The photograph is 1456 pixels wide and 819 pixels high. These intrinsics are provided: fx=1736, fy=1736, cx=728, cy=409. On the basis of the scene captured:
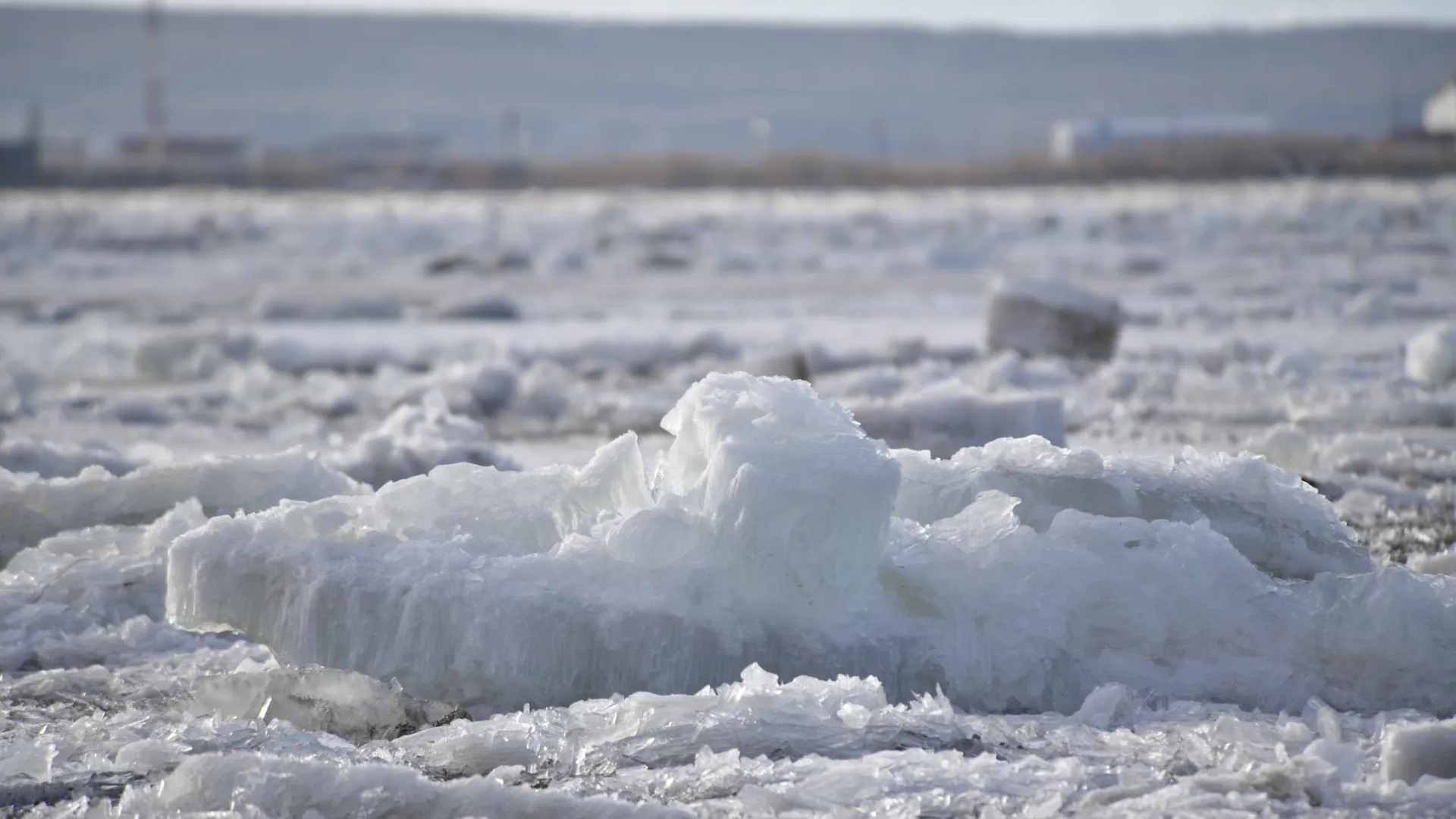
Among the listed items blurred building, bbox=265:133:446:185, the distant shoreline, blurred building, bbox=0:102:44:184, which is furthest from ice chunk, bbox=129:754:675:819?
blurred building, bbox=0:102:44:184

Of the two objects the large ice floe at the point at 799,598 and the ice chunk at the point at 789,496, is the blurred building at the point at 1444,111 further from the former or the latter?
the ice chunk at the point at 789,496

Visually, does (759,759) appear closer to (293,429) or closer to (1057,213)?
(293,429)

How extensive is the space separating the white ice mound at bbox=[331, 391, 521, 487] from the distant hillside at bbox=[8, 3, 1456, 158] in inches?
3431

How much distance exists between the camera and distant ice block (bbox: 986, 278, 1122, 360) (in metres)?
9.41

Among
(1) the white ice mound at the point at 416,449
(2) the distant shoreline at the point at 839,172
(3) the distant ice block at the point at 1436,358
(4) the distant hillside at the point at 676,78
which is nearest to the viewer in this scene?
(1) the white ice mound at the point at 416,449

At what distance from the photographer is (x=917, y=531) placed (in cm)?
354

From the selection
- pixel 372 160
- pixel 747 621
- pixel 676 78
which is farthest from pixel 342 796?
pixel 676 78

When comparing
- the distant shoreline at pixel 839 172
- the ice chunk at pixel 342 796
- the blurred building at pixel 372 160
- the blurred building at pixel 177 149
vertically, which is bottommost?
the blurred building at pixel 177 149

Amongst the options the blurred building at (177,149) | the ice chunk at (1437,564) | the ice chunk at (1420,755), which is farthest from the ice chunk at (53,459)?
the blurred building at (177,149)

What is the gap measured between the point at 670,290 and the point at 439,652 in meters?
12.6

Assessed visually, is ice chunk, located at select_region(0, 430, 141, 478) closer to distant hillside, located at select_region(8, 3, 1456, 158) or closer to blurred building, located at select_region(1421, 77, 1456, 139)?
blurred building, located at select_region(1421, 77, 1456, 139)

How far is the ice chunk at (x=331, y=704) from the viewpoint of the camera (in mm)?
3176

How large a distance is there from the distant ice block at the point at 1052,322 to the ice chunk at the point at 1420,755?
675cm

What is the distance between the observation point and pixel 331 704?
3.23 metres
